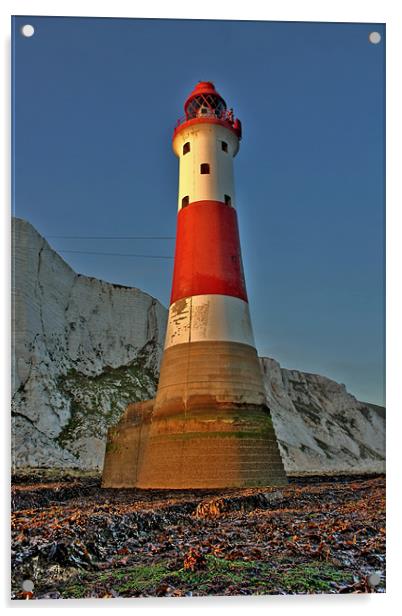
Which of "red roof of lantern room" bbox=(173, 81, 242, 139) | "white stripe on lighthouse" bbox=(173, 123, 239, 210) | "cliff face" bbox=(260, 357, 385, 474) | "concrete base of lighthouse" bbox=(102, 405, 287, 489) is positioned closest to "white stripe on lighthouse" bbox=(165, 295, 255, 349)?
"concrete base of lighthouse" bbox=(102, 405, 287, 489)

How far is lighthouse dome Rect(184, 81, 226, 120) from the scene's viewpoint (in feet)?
34.7

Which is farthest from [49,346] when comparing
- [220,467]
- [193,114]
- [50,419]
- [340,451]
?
[340,451]

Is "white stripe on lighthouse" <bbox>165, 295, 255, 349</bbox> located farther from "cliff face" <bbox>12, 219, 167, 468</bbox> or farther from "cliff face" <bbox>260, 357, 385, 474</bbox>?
"cliff face" <bbox>260, 357, 385, 474</bbox>

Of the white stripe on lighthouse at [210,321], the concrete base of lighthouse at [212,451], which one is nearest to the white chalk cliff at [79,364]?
the white stripe on lighthouse at [210,321]

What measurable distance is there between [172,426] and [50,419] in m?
15.6

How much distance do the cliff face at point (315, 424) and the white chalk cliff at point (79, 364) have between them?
0.30m

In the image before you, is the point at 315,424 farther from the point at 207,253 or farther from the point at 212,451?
the point at 212,451

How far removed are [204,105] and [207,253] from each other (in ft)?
9.83

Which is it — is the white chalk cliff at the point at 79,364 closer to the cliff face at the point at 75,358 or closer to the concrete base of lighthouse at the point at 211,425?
the cliff face at the point at 75,358

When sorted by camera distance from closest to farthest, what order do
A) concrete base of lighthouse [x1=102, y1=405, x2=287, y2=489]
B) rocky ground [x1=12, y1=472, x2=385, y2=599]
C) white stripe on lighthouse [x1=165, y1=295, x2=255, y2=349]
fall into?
rocky ground [x1=12, y1=472, x2=385, y2=599]
concrete base of lighthouse [x1=102, y1=405, x2=287, y2=489]
white stripe on lighthouse [x1=165, y1=295, x2=255, y2=349]

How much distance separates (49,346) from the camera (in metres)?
26.5

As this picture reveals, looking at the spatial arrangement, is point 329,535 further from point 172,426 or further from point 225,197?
point 225,197

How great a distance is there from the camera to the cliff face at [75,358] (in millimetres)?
23641

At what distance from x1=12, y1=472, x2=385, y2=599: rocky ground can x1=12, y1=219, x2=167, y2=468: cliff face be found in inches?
570
